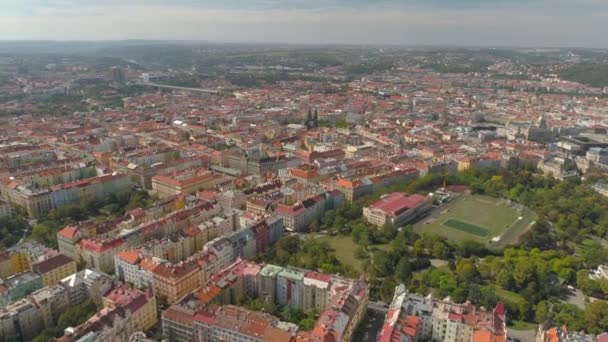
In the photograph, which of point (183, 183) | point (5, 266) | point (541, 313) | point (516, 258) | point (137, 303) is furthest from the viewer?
point (183, 183)

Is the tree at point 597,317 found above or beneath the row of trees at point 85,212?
above

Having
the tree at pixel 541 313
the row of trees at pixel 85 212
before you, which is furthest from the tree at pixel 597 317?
the row of trees at pixel 85 212

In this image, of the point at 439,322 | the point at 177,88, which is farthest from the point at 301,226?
the point at 177,88

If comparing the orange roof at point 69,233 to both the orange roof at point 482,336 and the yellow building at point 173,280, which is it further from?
the orange roof at point 482,336

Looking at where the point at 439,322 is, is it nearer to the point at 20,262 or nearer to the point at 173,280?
the point at 173,280

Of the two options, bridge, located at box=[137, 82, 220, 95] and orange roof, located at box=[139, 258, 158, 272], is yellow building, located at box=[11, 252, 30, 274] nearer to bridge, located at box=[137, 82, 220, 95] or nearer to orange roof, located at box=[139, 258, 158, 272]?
orange roof, located at box=[139, 258, 158, 272]

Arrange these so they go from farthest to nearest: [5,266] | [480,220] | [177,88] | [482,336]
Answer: [177,88] → [480,220] → [5,266] → [482,336]
